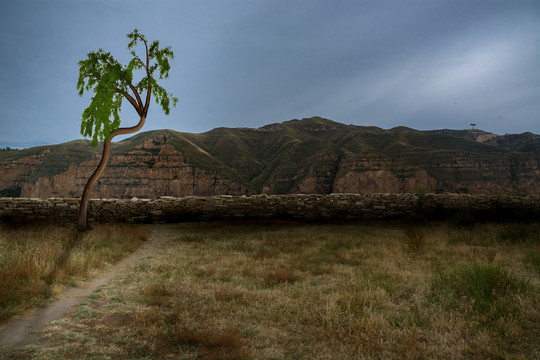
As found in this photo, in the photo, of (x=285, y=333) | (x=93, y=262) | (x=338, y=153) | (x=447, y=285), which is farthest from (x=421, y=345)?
(x=338, y=153)

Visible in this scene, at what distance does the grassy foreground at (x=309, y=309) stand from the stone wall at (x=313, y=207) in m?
7.20

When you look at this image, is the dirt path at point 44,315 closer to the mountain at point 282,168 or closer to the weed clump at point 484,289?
the weed clump at point 484,289

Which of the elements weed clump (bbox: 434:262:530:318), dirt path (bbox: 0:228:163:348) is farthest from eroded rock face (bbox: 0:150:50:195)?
weed clump (bbox: 434:262:530:318)

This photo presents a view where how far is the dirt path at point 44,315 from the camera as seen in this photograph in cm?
334

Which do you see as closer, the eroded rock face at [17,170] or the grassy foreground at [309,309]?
the grassy foreground at [309,309]

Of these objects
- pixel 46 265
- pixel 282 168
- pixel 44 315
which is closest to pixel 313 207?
pixel 46 265

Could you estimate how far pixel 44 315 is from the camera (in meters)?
4.05

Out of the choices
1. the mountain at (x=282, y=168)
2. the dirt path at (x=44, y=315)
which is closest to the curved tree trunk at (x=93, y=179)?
the dirt path at (x=44, y=315)

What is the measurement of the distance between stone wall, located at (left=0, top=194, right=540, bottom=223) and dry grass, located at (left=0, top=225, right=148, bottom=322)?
16.6ft

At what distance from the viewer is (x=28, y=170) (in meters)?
86.8

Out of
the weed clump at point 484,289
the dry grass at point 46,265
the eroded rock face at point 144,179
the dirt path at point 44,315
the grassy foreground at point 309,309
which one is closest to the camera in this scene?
the grassy foreground at point 309,309

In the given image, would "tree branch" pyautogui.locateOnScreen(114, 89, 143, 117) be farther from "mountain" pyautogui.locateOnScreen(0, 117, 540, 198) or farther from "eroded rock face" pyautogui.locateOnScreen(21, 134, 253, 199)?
"eroded rock face" pyautogui.locateOnScreen(21, 134, 253, 199)

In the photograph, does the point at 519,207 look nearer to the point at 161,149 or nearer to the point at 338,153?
the point at 338,153

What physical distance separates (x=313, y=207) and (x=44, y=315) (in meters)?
12.7
